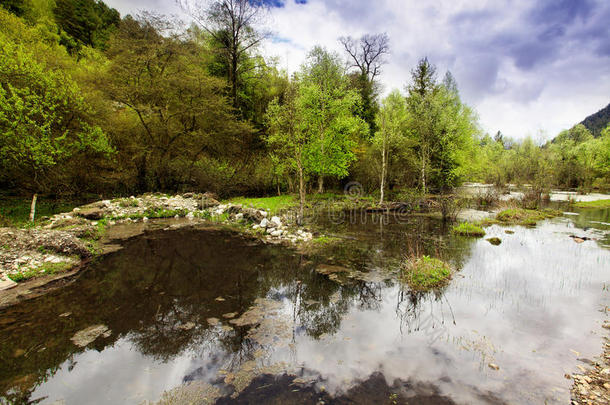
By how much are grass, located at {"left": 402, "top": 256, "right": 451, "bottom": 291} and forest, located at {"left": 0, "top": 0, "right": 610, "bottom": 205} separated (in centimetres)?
Result: 753

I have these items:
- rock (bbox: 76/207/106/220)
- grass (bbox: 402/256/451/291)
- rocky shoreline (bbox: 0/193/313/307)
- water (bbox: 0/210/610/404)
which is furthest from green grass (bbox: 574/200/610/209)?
rock (bbox: 76/207/106/220)

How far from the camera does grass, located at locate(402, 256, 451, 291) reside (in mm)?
8531

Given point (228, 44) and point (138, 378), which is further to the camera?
point (228, 44)

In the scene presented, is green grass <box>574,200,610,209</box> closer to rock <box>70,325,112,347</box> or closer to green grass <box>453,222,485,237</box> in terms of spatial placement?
green grass <box>453,222,485,237</box>

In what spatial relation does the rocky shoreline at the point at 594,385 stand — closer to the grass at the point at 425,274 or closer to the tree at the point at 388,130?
the grass at the point at 425,274

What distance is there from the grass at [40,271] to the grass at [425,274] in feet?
38.5

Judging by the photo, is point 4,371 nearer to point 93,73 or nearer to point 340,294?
point 340,294

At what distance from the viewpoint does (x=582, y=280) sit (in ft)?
29.8

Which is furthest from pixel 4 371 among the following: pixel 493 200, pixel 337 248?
pixel 493 200

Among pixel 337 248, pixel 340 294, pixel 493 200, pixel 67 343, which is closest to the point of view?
pixel 67 343

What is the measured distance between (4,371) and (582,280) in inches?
625

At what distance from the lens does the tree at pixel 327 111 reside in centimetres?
2597

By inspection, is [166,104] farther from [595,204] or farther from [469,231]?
[595,204]

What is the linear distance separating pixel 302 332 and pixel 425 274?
507 centimetres
